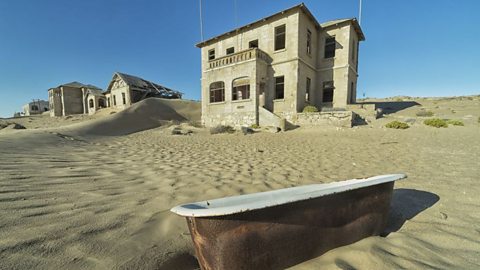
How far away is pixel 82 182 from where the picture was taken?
119 inches

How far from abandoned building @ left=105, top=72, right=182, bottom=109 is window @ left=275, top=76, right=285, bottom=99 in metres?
20.5

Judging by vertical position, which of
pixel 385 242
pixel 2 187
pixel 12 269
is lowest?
pixel 385 242

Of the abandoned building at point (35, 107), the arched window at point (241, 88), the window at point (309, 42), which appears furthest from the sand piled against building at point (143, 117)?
the abandoned building at point (35, 107)

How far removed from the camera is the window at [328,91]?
16.0 m

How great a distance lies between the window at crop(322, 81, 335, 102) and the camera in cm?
1599

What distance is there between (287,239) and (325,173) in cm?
298

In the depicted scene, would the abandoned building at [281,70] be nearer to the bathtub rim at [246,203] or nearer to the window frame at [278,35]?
the window frame at [278,35]

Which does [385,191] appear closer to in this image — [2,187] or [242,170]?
[242,170]

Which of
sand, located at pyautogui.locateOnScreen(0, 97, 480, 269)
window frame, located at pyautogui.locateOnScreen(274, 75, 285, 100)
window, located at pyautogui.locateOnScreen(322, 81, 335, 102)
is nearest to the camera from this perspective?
sand, located at pyautogui.locateOnScreen(0, 97, 480, 269)

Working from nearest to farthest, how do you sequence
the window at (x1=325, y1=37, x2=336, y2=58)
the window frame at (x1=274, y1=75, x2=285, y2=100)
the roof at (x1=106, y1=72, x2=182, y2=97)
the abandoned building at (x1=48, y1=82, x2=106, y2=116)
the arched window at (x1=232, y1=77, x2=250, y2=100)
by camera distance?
the arched window at (x1=232, y1=77, x2=250, y2=100) → the window frame at (x1=274, y1=75, x2=285, y2=100) → the window at (x1=325, y1=37, x2=336, y2=58) → the roof at (x1=106, y1=72, x2=182, y2=97) → the abandoned building at (x1=48, y1=82, x2=106, y2=116)

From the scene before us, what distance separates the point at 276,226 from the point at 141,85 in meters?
31.2

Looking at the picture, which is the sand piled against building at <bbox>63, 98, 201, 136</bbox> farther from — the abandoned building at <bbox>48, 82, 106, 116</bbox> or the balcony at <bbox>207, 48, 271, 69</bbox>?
the abandoned building at <bbox>48, 82, 106, 116</bbox>

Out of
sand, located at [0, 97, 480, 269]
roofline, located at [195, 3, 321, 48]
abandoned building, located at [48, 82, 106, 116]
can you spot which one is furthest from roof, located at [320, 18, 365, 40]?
abandoned building, located at [48, 82, 106, 116]

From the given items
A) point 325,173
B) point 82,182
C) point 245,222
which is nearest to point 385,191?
point 245,222
